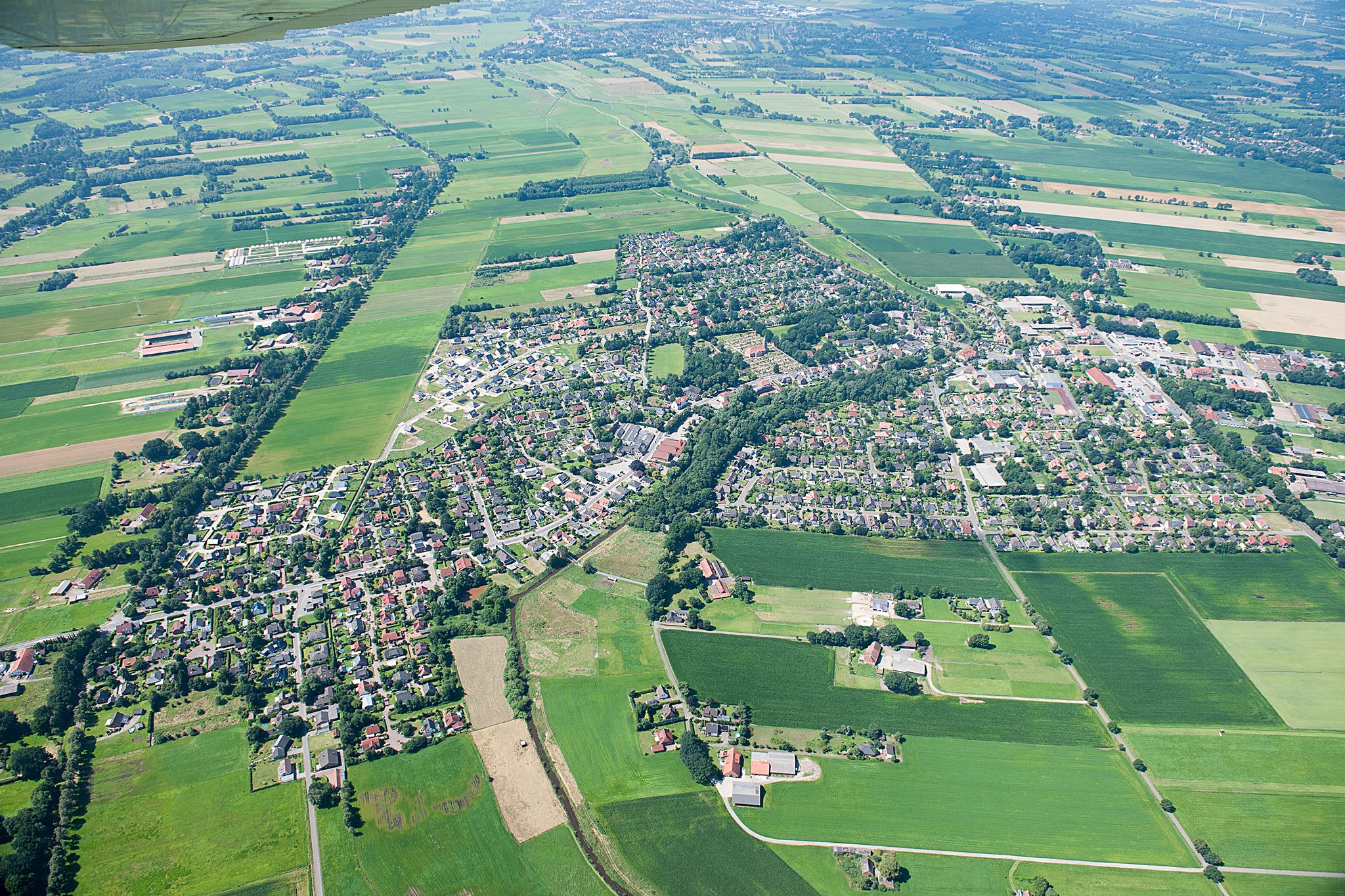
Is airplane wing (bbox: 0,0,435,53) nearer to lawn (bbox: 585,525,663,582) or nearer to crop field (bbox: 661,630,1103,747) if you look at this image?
crop field (bbox: 661,630,1103,747)

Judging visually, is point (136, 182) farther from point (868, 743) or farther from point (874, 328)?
point (868, 743)

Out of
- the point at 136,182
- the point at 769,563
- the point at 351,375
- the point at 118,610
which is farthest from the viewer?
the point at 136,182

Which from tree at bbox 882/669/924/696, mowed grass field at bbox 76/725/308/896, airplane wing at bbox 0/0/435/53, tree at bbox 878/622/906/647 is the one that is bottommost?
A: mowed grass field at bbox 76/725/308/896

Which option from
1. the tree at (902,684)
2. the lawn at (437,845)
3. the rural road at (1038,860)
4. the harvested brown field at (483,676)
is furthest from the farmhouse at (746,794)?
the harvested brown field at (483,676)

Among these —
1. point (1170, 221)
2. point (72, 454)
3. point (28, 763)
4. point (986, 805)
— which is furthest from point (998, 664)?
point (1170, 221)

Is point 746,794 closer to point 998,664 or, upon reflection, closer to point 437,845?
point 437,845

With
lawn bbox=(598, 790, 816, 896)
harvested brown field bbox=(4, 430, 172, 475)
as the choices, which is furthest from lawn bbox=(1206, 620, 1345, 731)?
harvested brown field bbox=(4, 430, 172, 475)

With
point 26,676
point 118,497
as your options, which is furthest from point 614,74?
point 26,676
